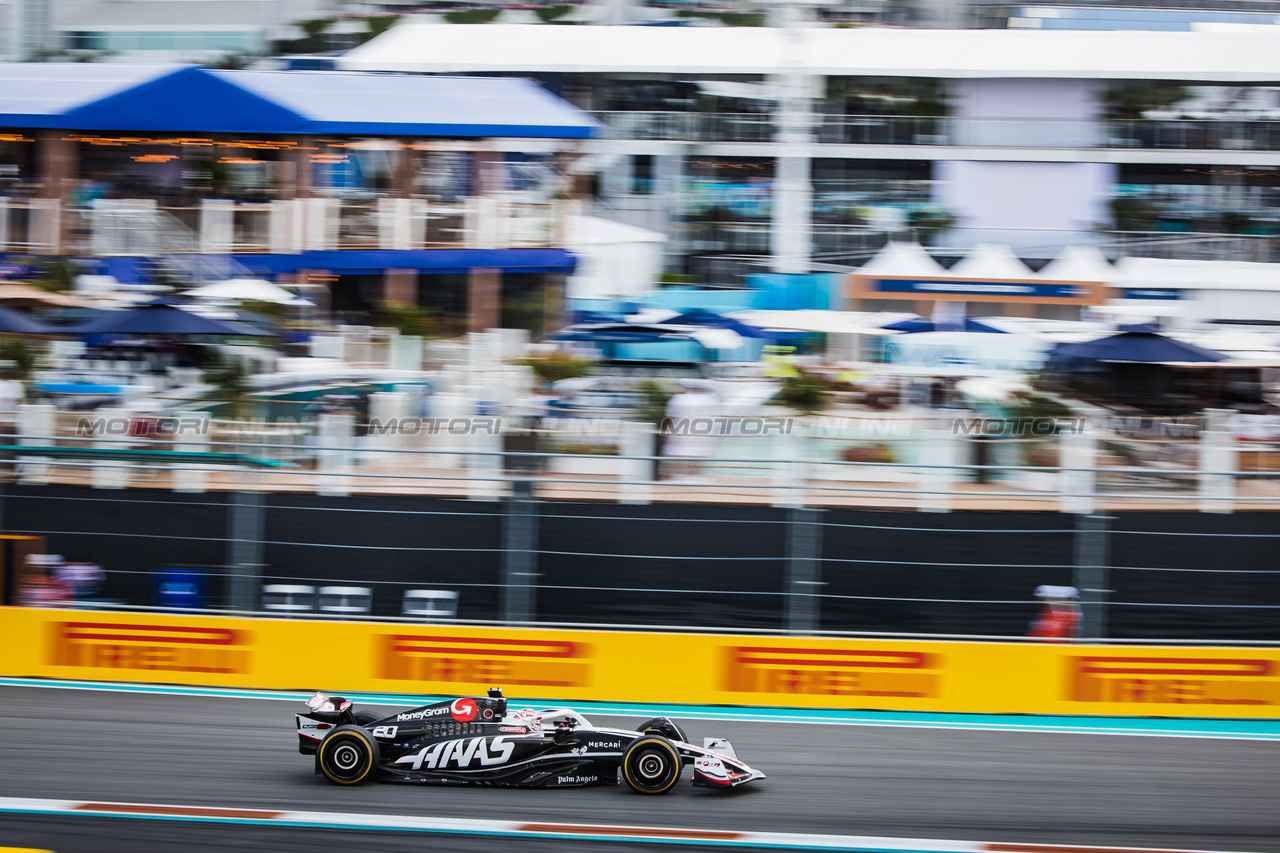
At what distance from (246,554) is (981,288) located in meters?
17.3

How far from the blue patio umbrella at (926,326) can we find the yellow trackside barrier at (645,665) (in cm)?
1081

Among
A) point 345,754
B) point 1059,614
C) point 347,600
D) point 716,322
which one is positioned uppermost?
point 716,322

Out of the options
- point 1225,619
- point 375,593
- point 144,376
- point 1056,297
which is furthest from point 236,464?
point 1056,297

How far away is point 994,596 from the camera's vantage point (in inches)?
477

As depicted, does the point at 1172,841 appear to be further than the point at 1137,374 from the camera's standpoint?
No

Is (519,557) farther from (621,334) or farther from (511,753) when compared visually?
(621,334)

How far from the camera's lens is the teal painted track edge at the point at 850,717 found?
1011cm

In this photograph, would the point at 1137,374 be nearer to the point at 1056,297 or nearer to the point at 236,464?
the point at 1056,297

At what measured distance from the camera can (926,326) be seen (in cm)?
2170

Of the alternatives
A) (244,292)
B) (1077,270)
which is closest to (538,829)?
(244,292)

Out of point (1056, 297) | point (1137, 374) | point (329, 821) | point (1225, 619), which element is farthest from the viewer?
point (1056, 297)

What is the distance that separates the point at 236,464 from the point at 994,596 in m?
7.16

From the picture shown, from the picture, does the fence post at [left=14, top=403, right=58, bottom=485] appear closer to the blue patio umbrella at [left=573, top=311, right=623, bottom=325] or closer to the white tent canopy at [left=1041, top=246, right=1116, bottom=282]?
the blue patio umbrella at [left=573, top=311, right=623, bottom=325]

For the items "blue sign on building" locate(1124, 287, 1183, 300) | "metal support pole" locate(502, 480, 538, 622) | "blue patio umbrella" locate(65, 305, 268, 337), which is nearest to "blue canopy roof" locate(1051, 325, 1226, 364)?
"metal support pole" locate(502, 480, 538, 622)
